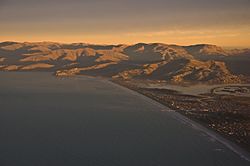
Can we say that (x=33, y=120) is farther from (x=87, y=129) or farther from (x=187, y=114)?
(x=187, y=114)

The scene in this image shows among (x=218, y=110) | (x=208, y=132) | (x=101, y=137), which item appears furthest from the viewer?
(x=218, y=110)

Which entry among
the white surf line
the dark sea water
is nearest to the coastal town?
the white surf line

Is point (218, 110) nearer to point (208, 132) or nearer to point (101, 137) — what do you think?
point (208, 132)

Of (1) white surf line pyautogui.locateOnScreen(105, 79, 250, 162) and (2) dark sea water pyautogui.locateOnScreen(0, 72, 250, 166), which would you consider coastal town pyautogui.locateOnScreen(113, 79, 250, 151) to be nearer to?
(1) white surf line pyautogui.locateOnScreen(105, 79, 250, 162)

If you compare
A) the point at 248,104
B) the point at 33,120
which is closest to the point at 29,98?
the point at 33,120

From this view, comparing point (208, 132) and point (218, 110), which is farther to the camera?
point (218, 110)

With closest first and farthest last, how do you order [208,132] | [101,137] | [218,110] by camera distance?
[101,137], [208,132], [218,110]

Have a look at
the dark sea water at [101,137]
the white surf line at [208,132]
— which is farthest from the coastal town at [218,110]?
the dark sea water at [101,137]

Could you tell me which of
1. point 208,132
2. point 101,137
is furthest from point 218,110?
point 101,137

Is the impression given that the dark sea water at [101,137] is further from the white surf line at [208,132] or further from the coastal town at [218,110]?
the coastal town at [218,110]

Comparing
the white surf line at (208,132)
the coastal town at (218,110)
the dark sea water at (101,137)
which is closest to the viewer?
the dark sea water at (101,137)
